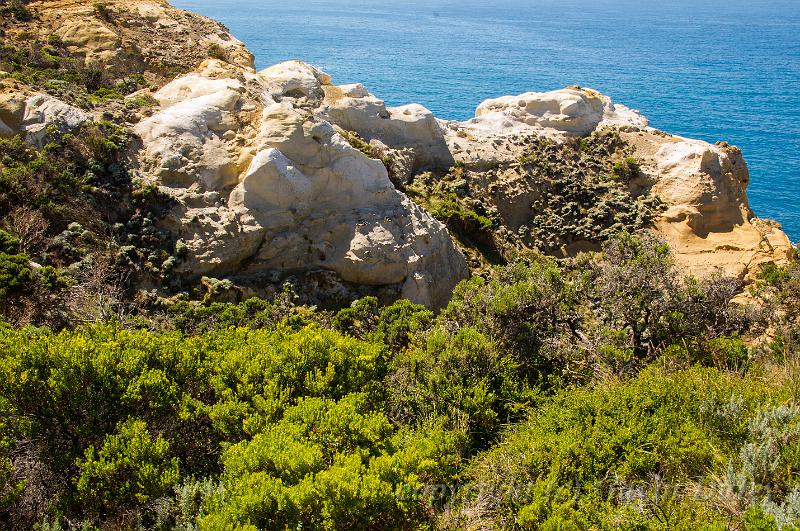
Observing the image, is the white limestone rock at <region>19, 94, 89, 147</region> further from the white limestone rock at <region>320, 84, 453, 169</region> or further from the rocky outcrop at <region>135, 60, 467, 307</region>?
the white limestone rock at <region>320, 84, 453, 169</region>

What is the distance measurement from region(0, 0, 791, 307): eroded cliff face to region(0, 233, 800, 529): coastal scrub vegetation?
11.6 m

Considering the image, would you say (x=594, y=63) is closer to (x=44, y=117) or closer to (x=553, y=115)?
(x=553, y=115)

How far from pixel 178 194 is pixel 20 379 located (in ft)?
49.7

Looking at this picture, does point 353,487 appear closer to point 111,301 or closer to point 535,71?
point 111,301

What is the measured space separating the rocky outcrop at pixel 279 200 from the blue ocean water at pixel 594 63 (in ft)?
102

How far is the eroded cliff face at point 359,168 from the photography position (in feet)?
78.7

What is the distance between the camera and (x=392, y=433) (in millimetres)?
10703

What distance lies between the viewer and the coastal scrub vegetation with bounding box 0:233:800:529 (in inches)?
320

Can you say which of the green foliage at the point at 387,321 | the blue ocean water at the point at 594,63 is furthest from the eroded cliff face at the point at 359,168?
the blue ocean water at the point at 594,63

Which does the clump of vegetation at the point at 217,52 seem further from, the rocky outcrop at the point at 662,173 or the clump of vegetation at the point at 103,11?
the rocky outcrop at the point at 662,173

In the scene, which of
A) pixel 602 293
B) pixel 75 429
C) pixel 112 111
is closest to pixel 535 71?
pixel 112 111

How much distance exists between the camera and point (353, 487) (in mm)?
7840

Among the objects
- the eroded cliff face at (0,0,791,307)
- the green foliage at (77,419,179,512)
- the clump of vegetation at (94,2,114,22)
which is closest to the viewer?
the green foliage at (77,419,179,512)

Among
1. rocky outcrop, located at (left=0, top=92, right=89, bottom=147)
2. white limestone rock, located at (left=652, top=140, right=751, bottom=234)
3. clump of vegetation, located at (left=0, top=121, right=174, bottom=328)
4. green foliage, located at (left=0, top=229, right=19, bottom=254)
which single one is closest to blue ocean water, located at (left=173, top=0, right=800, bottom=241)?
white limestone rock, located at (left=652, top=140, right=751, bottom=234)
